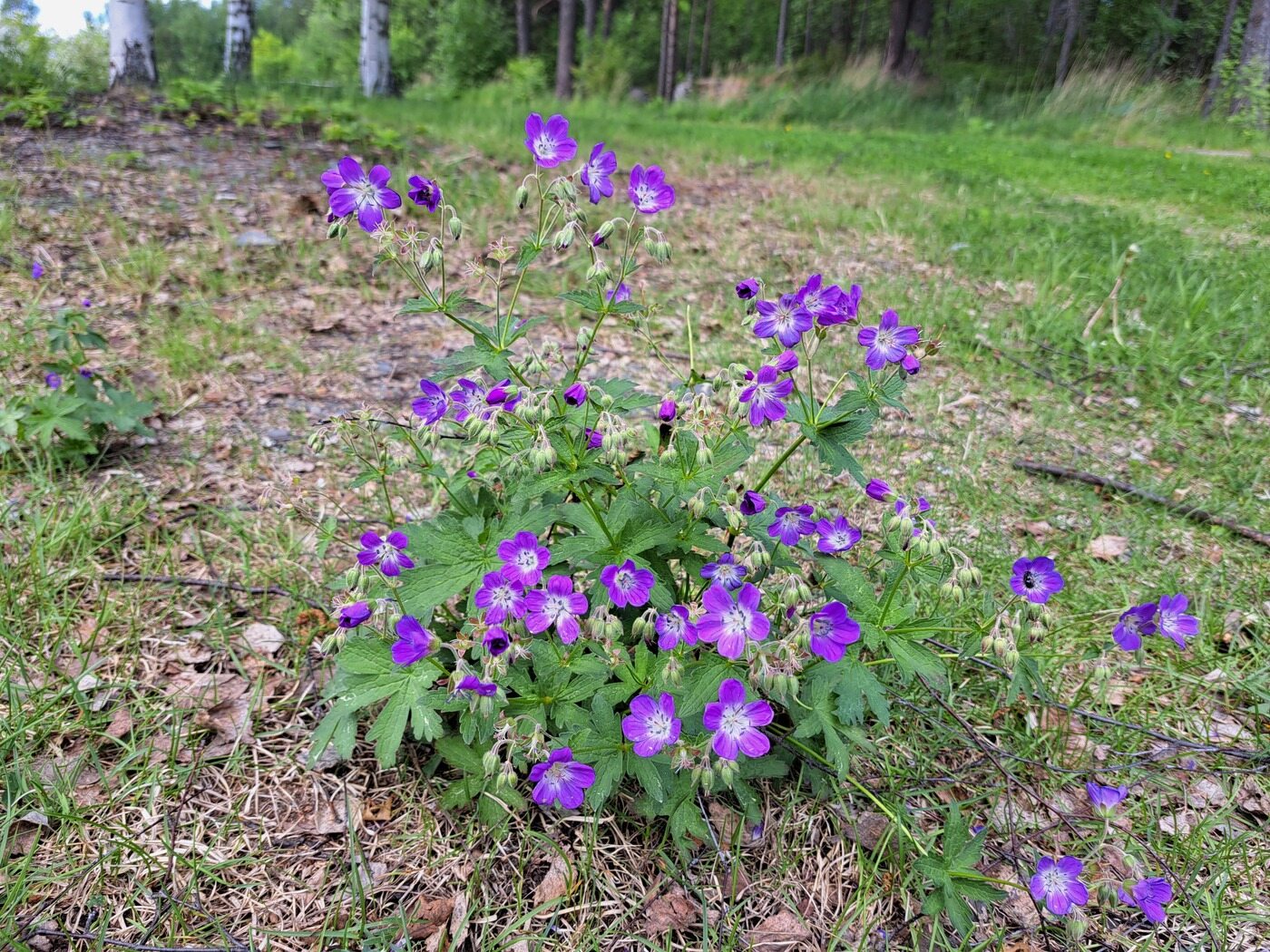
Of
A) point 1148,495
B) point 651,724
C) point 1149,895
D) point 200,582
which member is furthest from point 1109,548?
point 200,582

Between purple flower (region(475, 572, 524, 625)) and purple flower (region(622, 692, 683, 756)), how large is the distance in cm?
30

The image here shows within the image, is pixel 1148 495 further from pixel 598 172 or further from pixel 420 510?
pixel 420 510

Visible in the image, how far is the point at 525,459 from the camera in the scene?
1542 mm

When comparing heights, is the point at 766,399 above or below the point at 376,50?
below

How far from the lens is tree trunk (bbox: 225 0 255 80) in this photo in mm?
9359

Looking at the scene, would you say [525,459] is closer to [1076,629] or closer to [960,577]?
[960,577]

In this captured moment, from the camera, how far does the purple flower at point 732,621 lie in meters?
1.38

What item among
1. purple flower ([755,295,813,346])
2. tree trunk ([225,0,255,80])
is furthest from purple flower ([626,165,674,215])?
tree trunk ([225,0,255,80])

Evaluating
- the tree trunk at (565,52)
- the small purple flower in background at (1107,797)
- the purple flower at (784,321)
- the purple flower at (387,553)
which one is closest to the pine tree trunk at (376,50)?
the tree trunk at (565,52)

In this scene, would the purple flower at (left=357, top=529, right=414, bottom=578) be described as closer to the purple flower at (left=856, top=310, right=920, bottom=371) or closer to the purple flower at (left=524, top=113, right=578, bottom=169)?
the purple flower at (left=524, top=113, right=578, bottom=169)

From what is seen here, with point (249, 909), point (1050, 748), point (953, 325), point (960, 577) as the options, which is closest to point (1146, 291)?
point (953, 325)

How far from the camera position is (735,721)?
1394mm

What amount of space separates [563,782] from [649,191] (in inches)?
50.8

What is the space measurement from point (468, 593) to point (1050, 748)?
160 centimetres
